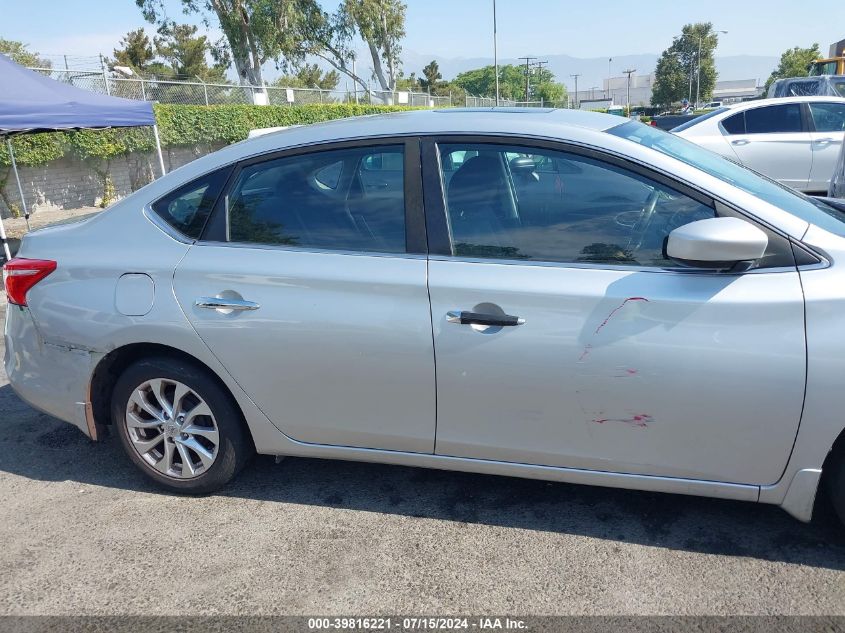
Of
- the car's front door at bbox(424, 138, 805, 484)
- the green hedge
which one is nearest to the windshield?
the car's front door at bbox(424, 138, 805, 484)

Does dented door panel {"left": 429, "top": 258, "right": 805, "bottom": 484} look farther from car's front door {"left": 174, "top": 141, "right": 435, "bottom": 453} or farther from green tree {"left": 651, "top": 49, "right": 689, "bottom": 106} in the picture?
green tree {"left": 651, "top": 49, "right": 689, "bottom": 106}

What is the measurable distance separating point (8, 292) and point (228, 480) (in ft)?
4.66

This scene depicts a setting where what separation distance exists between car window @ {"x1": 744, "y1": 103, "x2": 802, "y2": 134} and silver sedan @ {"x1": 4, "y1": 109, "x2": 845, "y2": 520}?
697 cm

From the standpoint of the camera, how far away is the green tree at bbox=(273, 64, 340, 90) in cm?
6269

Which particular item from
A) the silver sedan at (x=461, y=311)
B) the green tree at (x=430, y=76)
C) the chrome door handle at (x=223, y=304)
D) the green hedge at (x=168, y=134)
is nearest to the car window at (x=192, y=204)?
the silver sedan at (x=461, y=311)

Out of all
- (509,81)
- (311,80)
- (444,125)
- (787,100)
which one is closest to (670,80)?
(311,80)

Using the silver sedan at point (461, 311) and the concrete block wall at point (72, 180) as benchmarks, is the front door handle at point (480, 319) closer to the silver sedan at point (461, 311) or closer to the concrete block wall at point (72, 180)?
the silver sedan at point (461, 311)

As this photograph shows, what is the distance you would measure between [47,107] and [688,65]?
289 ft

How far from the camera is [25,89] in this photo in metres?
8.00

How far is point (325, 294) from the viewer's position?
2676mm

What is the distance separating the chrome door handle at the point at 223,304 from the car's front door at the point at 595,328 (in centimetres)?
79

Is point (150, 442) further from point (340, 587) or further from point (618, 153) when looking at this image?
point (618, 153)

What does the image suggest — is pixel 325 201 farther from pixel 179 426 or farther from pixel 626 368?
pixel 626 368

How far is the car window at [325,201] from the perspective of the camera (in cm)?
272
